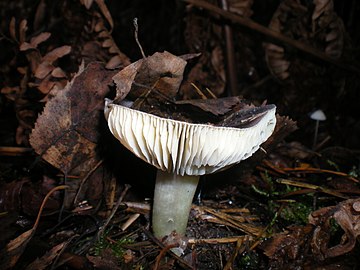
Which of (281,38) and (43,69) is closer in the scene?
(43,69)

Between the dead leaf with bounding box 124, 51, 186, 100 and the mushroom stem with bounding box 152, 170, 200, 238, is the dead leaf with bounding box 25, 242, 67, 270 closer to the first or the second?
the mushroom stem with bounding box 152, 170, 200, 238

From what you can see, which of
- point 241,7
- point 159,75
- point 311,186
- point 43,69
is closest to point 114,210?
point 159,75

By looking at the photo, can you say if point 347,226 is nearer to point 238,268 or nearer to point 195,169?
point 238,268

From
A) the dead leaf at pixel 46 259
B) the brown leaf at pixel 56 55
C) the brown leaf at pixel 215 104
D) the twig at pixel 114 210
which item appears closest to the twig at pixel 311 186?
the brown leaf at pixel 215 104

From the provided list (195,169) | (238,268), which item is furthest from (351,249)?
(195,169)

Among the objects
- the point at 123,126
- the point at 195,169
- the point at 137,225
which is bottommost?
the point at 137,225

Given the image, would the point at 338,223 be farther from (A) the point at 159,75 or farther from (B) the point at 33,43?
(B) the point at 33,43

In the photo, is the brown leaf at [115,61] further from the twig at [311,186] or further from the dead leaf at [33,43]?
the twig at [311,186]

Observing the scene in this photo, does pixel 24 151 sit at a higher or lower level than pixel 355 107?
lower
